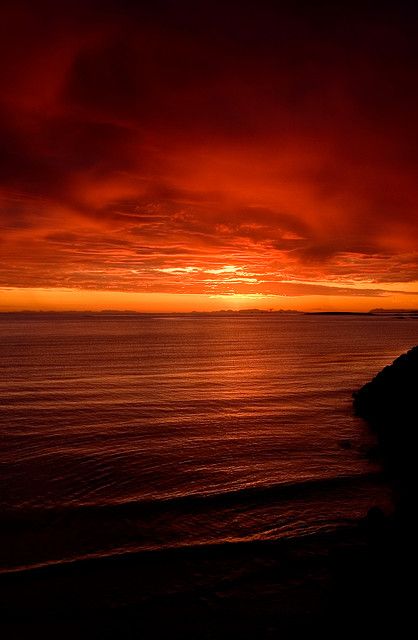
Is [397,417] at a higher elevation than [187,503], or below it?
higher

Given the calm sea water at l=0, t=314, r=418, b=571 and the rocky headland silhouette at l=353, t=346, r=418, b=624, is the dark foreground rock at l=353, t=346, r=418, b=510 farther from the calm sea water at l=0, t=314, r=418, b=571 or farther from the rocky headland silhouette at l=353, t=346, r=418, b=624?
the calm sea water at l=0, t=314, r=418, b=571

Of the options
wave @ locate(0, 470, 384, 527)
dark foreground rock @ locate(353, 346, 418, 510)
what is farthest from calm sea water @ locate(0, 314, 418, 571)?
dark foreground rock @ locate(353, 346, 418, 510)

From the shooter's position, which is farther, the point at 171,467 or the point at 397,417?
the point at 397,417

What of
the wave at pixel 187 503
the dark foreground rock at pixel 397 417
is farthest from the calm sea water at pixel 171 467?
the dark foreground rock at pixel 397 417

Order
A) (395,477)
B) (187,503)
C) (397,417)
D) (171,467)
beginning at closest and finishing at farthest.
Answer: (187,503) → (395,477) → (171,467) → (397,417)

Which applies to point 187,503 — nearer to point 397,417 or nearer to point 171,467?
point 171,467

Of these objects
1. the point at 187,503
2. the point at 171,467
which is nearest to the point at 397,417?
the point at 171,467

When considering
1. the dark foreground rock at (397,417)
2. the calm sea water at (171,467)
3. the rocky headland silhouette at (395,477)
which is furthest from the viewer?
the dark foreground rock at (397,417)

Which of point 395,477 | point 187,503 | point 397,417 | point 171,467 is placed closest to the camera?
point 187,503

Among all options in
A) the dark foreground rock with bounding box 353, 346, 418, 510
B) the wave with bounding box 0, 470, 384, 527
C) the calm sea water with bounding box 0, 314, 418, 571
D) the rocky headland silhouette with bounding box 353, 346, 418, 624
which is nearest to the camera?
the rocky headland silhouette with bounding box 353, 346, 418, 624

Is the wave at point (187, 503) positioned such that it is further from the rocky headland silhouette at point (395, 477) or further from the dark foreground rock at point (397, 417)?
the rocky headland silhouette at point (395, 477)

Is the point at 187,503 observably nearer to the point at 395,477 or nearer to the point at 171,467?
the point at 171,467

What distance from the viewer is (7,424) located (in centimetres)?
2305

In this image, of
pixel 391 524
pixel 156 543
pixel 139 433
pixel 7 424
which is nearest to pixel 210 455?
pixel 139 433
